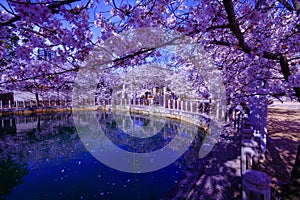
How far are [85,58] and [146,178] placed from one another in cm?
345

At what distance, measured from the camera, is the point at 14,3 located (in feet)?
4.39

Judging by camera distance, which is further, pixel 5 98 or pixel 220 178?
Result: pixel 5 98

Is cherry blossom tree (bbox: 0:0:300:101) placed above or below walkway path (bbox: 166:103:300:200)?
above

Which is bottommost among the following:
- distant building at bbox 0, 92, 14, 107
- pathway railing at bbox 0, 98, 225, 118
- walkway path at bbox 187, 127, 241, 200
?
walkway path at bbox 187, 127, 241, 200

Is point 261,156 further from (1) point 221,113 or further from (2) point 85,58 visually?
(1) point 221,113

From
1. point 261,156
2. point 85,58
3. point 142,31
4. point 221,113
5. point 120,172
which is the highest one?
point 142,31

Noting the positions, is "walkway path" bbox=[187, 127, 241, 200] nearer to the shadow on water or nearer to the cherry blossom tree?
the cherry blossom tree

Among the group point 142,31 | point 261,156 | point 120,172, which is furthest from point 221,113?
point 142,31

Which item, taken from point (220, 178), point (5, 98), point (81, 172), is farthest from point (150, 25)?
point (5, 98)

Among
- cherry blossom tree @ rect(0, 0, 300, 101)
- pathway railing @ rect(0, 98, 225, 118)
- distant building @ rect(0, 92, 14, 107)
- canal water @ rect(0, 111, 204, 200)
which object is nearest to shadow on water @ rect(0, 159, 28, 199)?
canal water @ rect(0, 111, 204, 200)

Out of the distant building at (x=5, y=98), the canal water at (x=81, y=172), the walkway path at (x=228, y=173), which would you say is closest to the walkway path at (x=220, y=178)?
the walkway path at (x=228, y=173)

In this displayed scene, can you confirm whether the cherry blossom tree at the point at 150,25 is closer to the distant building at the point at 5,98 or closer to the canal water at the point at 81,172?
the canal water at the point at 81,172

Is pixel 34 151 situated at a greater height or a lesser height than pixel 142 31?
lesser

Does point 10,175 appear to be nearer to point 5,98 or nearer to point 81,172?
point 81,172
